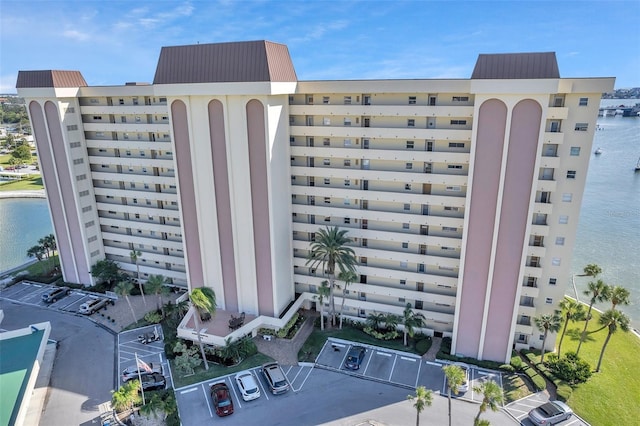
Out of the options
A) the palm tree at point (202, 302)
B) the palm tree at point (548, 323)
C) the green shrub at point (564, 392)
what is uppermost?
the palm tree at point (202, 302)

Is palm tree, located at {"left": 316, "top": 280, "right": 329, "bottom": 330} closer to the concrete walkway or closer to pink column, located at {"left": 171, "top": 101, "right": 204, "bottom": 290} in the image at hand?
the concrete walkway

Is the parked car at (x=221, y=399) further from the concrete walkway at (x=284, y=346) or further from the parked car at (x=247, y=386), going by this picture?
the concrete walkway at (x=284, y=346)

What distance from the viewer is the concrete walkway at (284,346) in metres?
36.8

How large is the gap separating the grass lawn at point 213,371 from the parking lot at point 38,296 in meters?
18.6

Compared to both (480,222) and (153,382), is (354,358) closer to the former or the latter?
(480,222)

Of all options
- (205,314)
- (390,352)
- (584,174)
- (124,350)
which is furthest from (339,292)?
(584,174)

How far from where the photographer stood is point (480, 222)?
33.4m

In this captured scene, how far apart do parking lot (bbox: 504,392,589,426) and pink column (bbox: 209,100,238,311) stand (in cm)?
2620

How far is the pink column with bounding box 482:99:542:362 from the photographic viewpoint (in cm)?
3047

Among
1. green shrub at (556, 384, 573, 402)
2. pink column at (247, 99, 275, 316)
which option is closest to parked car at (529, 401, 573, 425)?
green shrub at (556, 384, 573, 402)

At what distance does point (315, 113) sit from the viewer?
124 feet

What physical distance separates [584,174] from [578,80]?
24.7 ft

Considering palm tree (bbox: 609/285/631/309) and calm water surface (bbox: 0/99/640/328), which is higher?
palm tree (bbox: 609/285/631/309)

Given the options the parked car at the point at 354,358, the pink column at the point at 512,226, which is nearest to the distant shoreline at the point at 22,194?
the parked car at the point at 354,358
